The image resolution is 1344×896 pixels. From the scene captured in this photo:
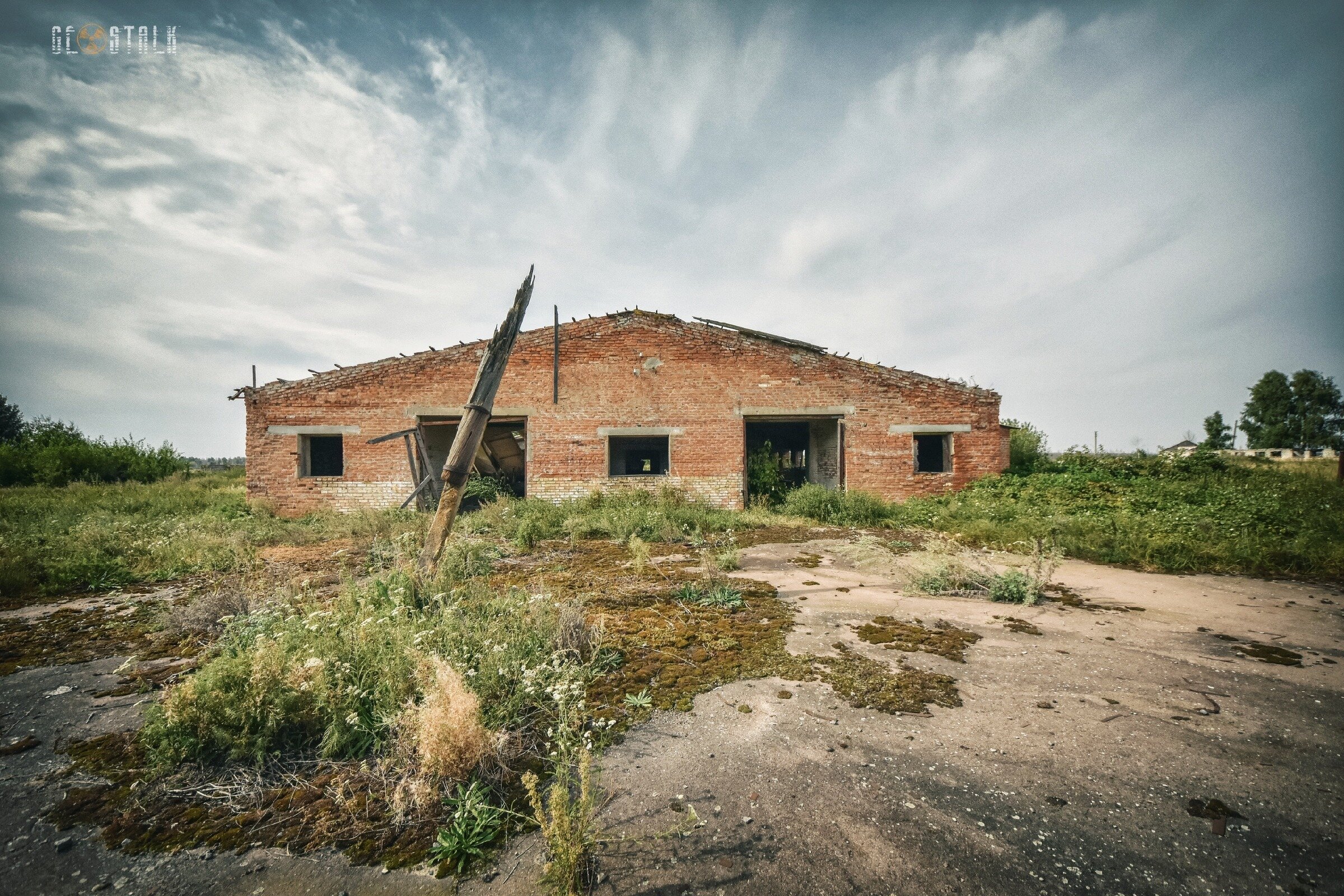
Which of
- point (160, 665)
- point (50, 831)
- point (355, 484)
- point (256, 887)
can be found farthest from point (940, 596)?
point (355, 484)

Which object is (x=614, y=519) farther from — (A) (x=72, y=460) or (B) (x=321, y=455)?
(A) (x=72, y=460)

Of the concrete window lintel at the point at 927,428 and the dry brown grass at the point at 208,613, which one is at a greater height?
the concrete window lintel at the point at 927,428

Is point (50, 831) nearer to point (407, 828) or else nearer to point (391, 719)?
point (391, 719)

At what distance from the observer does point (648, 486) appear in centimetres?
1184

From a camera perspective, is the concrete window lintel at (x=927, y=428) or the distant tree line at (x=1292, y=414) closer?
the concrete window lintel at (x=927, y=428)

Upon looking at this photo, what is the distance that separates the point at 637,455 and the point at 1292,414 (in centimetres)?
5363

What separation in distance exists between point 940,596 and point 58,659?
7.57 metres

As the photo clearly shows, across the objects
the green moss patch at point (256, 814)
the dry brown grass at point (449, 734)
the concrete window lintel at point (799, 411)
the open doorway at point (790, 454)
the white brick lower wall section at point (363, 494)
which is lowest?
the green moss patch at point (256, 814)

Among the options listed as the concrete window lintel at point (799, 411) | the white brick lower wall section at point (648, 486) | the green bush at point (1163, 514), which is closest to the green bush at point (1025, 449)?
the green bush at point (1163, 514)

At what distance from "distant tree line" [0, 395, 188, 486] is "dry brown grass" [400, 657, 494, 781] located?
22.9 m

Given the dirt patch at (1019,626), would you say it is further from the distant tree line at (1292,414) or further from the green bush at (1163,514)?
the distant tree line at (1292,414)

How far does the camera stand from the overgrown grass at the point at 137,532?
19.2 ft

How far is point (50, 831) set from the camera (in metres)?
1.94

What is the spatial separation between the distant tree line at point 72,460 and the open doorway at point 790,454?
21635 mm
